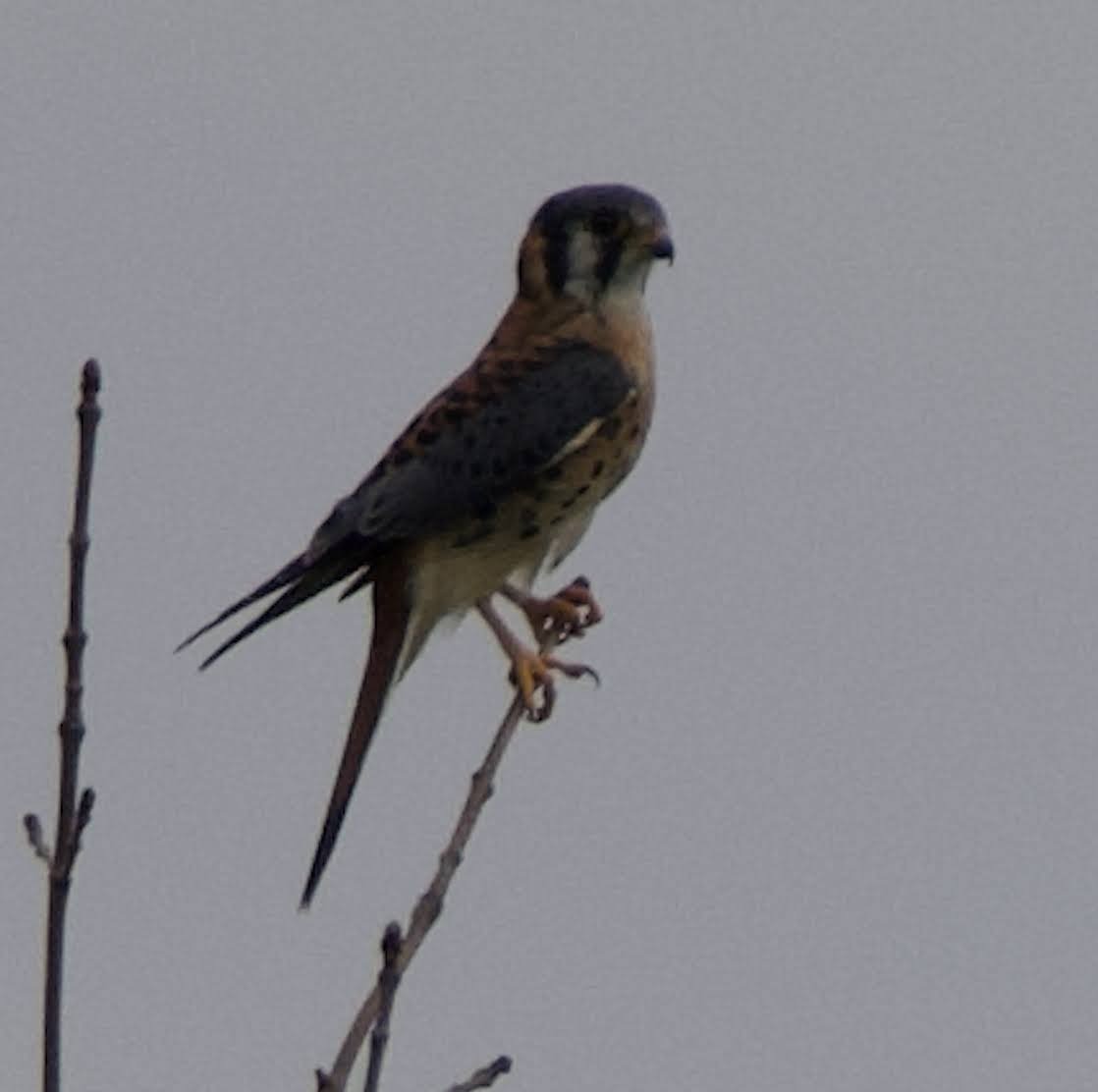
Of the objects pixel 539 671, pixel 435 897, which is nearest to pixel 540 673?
pixel 539 671

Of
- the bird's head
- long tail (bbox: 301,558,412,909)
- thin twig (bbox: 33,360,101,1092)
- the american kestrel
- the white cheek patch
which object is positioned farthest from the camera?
the white cheek patch

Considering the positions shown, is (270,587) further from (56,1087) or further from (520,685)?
(56,1087)

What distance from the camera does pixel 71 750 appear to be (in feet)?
10.4

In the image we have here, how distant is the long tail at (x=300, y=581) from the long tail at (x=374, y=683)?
0.49 feet

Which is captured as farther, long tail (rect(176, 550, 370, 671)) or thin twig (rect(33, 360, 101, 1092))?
long tail (rect(176, 550, 370, 671))

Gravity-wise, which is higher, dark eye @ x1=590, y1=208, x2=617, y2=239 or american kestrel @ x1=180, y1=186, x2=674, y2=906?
dark eye @ x1=590, y1=208, x2=617, y2=239

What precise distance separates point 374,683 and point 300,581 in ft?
1.06

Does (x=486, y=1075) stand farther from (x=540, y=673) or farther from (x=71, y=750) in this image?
(x=540, y=673)

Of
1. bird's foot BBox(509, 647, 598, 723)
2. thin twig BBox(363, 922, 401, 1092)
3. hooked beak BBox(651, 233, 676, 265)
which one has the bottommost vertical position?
thin twig BBox(363, 922, 401, 1092)

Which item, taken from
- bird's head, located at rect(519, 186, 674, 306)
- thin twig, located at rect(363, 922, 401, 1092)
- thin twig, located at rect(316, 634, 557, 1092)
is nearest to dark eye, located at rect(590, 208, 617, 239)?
bird's head, located at rect(519, 186, 674, 306)

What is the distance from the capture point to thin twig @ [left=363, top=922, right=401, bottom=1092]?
314 cm

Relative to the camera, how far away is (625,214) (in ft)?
23.5

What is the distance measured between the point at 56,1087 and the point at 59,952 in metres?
0.15

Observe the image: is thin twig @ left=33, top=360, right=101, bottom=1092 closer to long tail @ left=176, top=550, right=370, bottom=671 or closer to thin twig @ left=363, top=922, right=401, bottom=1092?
thin twig @ left=363, top=922, right=401, bottom=1092
